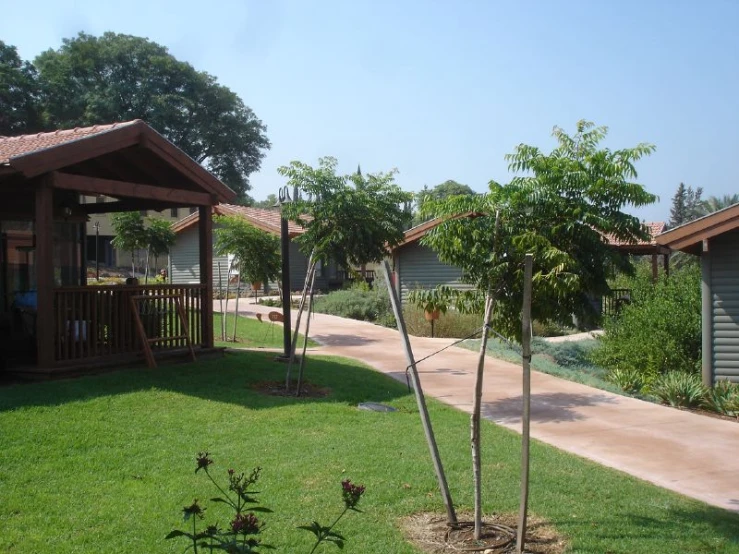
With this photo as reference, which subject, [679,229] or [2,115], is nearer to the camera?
[679,229]

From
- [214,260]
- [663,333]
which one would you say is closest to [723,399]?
[663,333]

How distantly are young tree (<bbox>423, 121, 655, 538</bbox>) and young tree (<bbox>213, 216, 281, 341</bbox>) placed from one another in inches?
468

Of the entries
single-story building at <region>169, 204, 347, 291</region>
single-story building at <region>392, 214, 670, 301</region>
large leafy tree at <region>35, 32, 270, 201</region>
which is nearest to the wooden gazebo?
single-story building at <region>392, 214, 670, 301</region>

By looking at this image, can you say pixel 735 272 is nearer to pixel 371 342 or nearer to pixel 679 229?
pixel 679 229

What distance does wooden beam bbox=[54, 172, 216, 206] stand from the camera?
31.5ft

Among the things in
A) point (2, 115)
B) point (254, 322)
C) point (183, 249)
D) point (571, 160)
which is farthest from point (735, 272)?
point (2, 115)

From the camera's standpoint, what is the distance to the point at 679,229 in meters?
11.6

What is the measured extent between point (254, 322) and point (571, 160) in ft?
Result: 51.8

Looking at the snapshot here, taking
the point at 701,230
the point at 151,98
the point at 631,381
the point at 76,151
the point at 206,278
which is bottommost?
the point at 631,381

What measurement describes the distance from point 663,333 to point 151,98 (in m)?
45.9

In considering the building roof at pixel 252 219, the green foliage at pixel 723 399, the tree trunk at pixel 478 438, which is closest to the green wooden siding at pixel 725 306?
the green foliage at pixel 723 399

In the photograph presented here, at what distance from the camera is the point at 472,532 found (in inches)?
205

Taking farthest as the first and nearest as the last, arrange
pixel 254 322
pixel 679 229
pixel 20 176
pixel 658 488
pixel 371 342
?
pixel 254 322 < pixel 371 342 < pixel 679 229 < pixel 20 176 < pixel 658 488

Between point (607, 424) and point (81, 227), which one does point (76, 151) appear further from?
point (607, 424)
